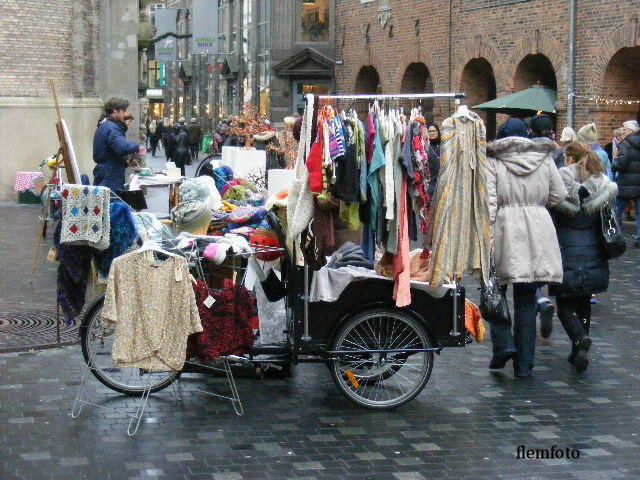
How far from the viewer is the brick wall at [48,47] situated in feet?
75.7

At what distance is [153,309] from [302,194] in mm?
1159

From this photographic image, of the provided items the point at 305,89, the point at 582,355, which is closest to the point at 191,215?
the point at 582,355

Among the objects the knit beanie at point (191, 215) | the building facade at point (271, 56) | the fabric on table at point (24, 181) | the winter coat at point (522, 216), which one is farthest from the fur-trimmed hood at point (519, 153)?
the building facade at point (271, 56)

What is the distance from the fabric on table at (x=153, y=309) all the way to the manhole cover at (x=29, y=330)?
246 cm

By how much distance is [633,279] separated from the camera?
1362cm

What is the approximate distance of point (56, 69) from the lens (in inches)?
931

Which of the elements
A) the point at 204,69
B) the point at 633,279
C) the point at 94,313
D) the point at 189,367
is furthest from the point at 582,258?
the point at 204,69

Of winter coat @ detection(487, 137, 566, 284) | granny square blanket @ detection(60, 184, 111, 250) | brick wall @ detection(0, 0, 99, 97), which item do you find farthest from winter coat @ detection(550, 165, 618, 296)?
brick wall @ detection(0, 0, 99, 97)

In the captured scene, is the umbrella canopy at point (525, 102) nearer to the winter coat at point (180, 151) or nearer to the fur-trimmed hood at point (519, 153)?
the fur-trimmed hood at point (519, 153)

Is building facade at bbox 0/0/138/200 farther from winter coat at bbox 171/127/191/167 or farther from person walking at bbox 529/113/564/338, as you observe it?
person walking at bbox 529/113/564/338

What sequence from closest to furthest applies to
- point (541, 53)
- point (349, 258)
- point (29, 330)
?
1. point (349, 258)
2. point (29, 330)
3. point (541, 53)

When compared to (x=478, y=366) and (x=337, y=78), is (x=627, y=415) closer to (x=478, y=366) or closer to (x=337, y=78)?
(x=478, y=366)

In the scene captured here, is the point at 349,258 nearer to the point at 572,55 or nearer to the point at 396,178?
the point at 396,178

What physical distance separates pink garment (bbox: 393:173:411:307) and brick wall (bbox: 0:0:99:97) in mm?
17187
